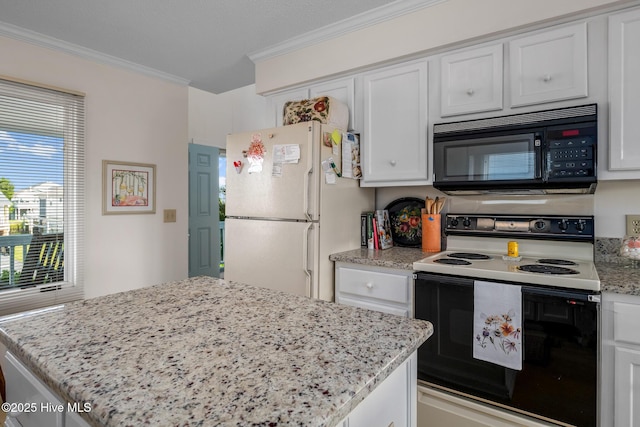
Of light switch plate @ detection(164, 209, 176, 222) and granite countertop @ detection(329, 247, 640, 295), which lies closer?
granite countertop @ detection(329, 247, 640, 295)

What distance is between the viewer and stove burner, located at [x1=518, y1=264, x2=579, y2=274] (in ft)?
5.33

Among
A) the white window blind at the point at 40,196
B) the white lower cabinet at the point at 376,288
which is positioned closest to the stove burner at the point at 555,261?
the white lower cabinet at the point at 376,288

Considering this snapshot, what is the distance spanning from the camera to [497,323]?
64.8 inches

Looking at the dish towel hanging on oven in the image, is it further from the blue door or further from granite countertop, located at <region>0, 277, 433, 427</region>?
the blue door

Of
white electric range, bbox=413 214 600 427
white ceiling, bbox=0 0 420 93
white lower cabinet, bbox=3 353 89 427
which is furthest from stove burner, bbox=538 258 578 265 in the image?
white lower cabinet, bbox=3 353 89 427

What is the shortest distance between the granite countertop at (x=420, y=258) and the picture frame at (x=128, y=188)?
185 centimetres

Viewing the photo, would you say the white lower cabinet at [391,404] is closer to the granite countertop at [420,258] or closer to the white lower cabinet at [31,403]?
the white lower cabinet at [31,403]

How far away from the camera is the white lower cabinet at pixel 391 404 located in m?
0.69

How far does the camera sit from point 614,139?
1678mm

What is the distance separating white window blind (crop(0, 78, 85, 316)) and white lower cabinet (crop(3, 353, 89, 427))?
1.88 m

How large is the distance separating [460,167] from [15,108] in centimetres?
289

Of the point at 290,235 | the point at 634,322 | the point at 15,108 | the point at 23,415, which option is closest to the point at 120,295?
the point at 23,415

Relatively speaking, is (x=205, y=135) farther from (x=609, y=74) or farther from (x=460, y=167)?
(x=609, y=74)

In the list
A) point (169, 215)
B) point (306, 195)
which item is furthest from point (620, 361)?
point (169, 215)
